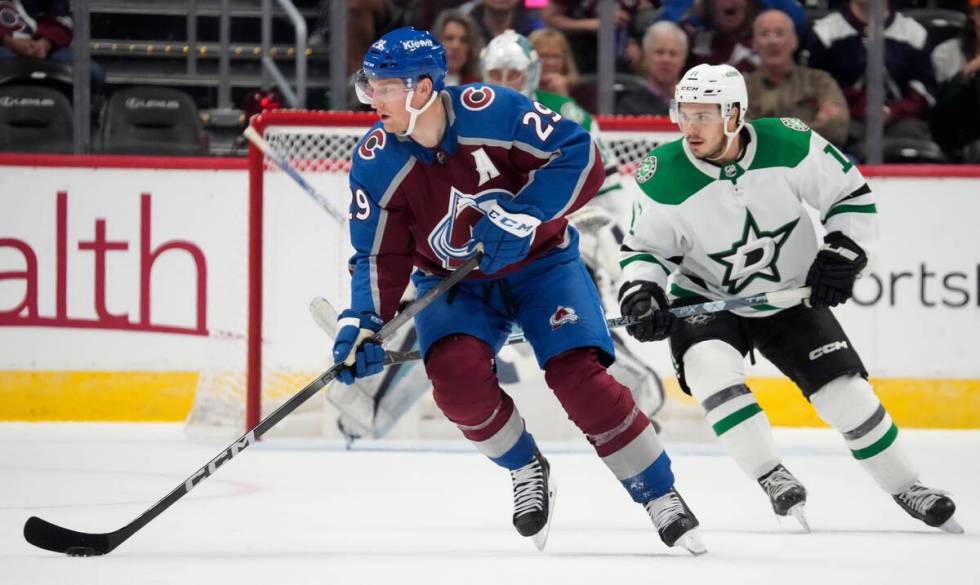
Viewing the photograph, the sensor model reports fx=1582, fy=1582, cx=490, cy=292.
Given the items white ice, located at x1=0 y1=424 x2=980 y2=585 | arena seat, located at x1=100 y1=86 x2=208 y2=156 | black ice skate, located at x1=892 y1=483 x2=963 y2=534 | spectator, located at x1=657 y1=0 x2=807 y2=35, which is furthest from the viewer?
spectator, located at x1=657 y1=0 x2=807 y2=35

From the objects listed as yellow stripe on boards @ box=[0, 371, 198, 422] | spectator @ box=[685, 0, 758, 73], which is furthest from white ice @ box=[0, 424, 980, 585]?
spectator @ box=[685, 0, 758, 73]

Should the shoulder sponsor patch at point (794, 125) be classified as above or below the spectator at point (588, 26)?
above

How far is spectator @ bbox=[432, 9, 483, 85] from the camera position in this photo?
5.89 meters

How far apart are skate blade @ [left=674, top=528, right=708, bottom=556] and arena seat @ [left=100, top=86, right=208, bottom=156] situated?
11.2 feet

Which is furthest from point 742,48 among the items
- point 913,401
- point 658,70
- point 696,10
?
point 913,401

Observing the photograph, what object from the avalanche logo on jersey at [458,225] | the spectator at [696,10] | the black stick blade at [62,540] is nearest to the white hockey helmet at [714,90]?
the avalanche logo on jersey at [458,225]

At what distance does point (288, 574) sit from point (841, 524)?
4.53 feet

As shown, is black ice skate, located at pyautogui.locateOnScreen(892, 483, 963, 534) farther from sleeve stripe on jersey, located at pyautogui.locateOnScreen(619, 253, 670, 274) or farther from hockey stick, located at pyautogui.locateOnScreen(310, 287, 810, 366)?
sleeve stripe on jersey, located at pyautogui.locateOnScreen(619, 253, 670, 274)

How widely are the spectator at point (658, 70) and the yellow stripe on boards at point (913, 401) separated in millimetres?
1160

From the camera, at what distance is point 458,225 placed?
10.6 feet

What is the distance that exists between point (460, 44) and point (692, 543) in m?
3.21

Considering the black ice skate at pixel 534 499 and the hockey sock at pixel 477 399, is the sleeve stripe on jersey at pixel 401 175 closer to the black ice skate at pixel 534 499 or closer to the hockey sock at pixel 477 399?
the hockey sock at pixel 477 399

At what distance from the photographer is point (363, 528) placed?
11.6 ft

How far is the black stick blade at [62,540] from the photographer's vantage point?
305 cm
